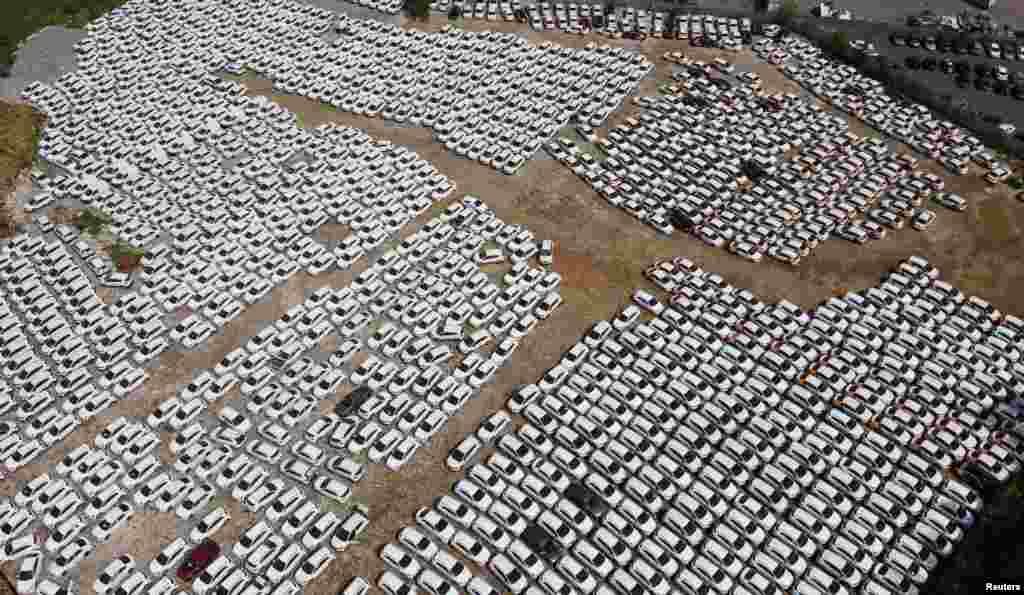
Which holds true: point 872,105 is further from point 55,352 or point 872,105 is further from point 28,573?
point 28,573

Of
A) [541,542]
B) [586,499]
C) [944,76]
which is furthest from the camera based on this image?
[944,76]

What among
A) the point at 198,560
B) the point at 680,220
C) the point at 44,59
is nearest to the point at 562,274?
the point at 680,220

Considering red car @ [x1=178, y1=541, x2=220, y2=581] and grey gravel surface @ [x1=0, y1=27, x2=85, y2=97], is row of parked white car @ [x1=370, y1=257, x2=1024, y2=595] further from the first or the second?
grey gravel surface @ [x1=0, y1=27, x2=85, y2=97]

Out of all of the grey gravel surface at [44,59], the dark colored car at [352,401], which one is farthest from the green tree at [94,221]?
the dark colored car at [352,401]

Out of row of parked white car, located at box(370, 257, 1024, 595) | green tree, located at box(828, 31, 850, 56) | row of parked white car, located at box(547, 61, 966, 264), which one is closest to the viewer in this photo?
row of parked white car, located at box(370, 257, 1024, 595)

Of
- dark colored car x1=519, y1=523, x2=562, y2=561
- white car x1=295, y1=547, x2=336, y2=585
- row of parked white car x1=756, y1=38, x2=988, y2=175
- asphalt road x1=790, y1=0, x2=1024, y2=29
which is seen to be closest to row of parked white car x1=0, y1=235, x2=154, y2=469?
white car x1=295, y1=547, x2=336, y2=585

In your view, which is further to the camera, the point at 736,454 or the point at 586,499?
the point at 736,454
